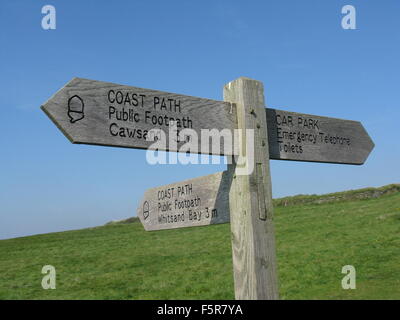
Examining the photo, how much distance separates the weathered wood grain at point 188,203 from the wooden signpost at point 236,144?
1 cm

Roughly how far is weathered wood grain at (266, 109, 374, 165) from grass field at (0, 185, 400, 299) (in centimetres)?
559

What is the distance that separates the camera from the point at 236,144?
11.3ft

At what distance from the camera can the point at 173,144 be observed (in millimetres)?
3074

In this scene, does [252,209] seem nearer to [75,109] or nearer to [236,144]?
[236,144]

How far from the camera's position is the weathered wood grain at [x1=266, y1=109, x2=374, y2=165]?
12.3 ft

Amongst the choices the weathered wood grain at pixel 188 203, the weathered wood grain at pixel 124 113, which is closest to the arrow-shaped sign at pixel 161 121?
the weathered wood grain at pixel 124 113

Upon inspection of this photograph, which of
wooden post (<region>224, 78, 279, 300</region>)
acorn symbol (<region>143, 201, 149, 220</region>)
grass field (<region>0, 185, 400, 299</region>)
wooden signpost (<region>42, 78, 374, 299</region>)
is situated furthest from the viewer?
grass field (<region>0, 185, 400, 299</region>)

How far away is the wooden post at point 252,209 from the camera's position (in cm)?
328

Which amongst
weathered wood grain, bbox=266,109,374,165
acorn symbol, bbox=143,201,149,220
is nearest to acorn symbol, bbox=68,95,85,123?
weathered wood grain, bbox=266,109,374,165

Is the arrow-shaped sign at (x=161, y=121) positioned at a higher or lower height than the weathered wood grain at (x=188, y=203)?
higher

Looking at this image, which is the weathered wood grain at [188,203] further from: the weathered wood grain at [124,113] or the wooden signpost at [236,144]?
the weathered wood grain at [124,113]

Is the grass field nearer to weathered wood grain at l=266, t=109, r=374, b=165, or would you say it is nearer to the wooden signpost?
weathered wood grain at l=266, t=109, r=374, b=165
